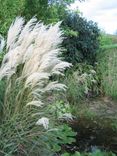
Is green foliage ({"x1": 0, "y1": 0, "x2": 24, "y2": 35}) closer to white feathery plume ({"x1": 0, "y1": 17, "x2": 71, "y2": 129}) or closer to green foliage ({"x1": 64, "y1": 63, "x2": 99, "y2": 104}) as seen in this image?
green foliage ({"x1": 64, "y1": 63, "x2": 99, "y2": 104})

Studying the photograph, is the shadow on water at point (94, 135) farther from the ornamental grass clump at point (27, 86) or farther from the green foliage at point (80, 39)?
the green foliage at point (80, 39)

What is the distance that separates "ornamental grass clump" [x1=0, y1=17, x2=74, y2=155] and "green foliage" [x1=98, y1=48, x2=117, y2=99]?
19.1ft

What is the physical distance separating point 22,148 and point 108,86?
631 cm

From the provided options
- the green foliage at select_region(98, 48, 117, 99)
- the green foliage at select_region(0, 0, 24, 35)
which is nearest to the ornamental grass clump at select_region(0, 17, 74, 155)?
the green foliage at select_region(0, 0, 24, 35)

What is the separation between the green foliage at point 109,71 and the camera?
10.9 m

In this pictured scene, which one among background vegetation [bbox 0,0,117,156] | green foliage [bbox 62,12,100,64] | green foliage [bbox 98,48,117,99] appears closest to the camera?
background vegetation [bbox 0,0,117,156]

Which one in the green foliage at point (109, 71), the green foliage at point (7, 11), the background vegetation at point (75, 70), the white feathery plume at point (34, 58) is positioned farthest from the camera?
the green foliage at point (109, 71)

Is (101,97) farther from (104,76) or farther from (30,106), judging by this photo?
(30,106)

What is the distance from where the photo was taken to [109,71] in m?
11.2

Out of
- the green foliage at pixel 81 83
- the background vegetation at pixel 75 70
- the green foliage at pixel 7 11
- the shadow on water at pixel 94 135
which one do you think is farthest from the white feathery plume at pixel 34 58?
the green foliage at pixel 81 83

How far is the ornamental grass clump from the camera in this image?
4.82 m

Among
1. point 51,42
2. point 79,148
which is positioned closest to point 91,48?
point 79,148

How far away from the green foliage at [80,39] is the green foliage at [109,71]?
12.0 inches

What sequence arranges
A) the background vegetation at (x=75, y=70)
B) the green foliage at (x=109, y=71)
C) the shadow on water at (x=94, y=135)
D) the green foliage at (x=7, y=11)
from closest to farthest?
the background vegetation at (x=75, y=70) → the shadow on water at (x=94, y=135) → the green foliage at (x=7, y=11) → the green foliage at (x=109, y=71)
